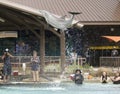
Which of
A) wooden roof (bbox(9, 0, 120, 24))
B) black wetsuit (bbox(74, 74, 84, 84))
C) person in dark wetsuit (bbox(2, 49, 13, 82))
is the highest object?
wooden roof (bbox(9, 0, 120, 24))

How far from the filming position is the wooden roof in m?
26.9

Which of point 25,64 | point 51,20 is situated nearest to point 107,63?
point 25,64

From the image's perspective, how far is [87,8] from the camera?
29031 mm

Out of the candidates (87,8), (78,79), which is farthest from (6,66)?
(87,8)

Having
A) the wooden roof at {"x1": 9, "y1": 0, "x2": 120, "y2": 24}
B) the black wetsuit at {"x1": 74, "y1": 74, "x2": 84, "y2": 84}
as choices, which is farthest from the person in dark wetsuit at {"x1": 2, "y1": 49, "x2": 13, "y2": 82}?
the wooden roof at {"x1": 9, "y1": 0, "x2": 120, "y2": 24}

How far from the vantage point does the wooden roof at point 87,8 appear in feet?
88.3

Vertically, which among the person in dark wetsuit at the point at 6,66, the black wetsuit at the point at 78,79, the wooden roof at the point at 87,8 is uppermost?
the wooden roof at the point at 87,8

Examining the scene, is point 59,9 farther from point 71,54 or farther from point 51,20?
point 51,20

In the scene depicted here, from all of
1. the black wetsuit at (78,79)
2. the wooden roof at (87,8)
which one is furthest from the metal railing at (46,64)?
the black wetsuit at (78,79)

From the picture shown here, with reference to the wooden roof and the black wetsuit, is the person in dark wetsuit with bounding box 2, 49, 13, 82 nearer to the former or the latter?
the black wetsuit

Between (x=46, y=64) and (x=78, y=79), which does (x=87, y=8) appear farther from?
(x=78, y=79)

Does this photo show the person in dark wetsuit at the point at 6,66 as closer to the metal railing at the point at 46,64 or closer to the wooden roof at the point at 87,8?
the metal railing at the point at 46,64

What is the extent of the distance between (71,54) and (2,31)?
3939mm

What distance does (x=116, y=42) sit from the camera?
2739 centimetres
